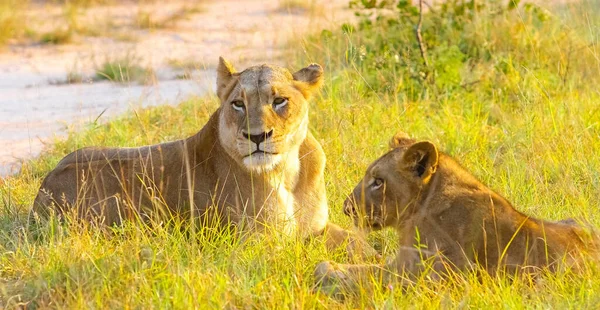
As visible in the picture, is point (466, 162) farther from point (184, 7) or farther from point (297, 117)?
point (184, 7)

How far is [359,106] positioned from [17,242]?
2.54 metres

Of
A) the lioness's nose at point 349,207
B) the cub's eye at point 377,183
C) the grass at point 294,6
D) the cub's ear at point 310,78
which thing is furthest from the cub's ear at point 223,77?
the grass at point 294,6

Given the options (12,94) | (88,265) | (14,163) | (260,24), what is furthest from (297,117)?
(260,24)

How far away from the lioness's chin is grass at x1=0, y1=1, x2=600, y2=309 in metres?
0.36

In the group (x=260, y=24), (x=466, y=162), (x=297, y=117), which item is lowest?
(x=260, y=24)

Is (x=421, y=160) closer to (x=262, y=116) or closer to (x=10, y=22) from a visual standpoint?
(x=262, y=116)

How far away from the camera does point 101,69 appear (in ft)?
34.3

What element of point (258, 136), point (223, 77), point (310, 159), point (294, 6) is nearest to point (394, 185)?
point (258, 136)

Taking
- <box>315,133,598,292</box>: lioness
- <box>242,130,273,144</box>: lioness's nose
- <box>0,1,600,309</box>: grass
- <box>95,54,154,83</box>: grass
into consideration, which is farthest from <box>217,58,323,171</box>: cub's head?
<box>95,54,154,83</box>: grass

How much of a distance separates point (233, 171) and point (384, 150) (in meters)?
1.61

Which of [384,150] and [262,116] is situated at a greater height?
[262,116]

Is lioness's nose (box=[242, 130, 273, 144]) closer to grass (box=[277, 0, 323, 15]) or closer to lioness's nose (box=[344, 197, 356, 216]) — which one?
lioness's nose (box=[344, 197, 356, 216])

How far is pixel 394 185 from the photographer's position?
15.5 ft

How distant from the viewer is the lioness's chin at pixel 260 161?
17.2ft
